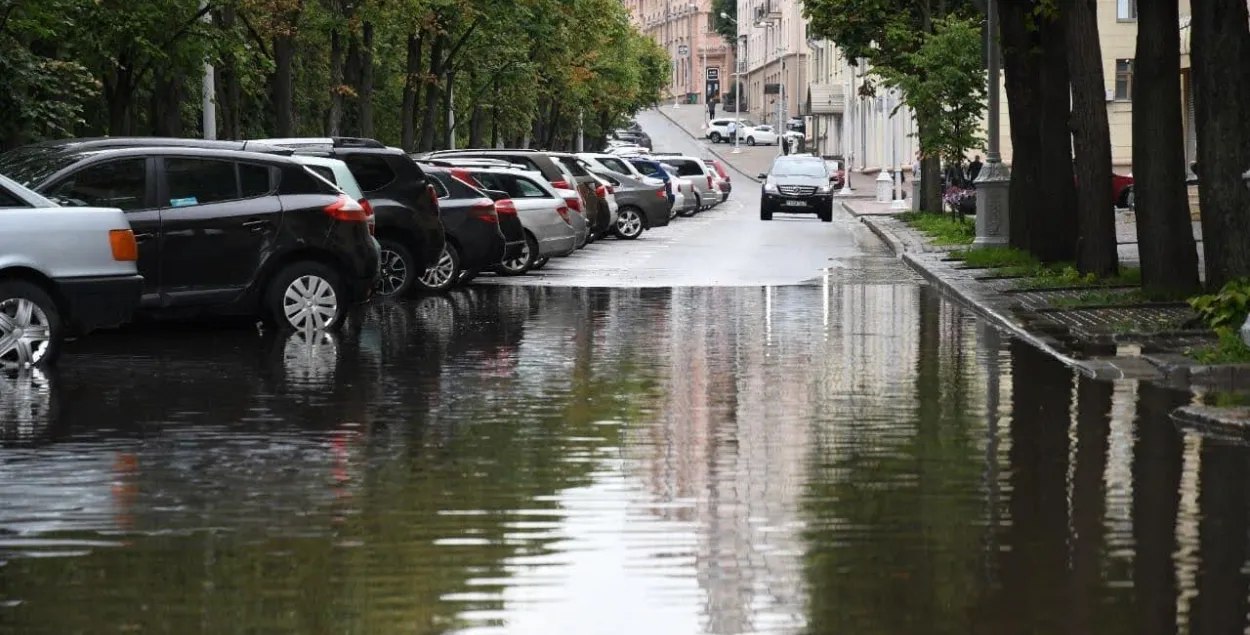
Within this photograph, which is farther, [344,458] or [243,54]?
[243,54]

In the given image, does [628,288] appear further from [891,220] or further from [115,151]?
[891,220]

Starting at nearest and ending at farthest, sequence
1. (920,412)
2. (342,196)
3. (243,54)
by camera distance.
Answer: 1. (920,412)
2. (342,196)
3. (243,54)

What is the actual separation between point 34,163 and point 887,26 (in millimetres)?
34219

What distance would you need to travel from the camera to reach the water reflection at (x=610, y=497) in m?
7.18

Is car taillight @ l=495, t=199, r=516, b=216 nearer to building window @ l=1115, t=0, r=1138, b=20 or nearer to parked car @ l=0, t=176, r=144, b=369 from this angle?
parked car @ l=0, t=176, r=144, b=369

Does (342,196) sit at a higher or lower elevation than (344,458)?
higher

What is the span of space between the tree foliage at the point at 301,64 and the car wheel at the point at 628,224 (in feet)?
19.6

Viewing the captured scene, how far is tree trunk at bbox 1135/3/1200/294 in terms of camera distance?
2069cm

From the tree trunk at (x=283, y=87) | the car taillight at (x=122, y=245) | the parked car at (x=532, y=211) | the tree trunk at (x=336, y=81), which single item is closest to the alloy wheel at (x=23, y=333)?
the car taillight at (x=122, y=245)

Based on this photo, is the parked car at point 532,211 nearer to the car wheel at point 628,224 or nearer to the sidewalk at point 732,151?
the car wheel at point 628,224

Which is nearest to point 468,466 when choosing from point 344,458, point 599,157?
point 344,458

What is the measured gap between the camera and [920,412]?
1288cm

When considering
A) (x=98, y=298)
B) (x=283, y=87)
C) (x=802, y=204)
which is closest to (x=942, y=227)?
(x=283, y=87)

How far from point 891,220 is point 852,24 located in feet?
15.0
